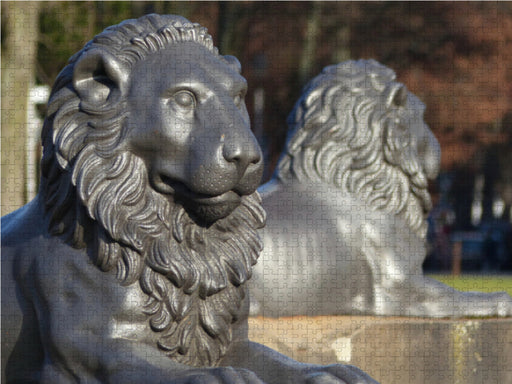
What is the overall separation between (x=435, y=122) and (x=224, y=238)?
14159 millimetres

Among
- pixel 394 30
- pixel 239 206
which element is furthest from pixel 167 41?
pixel 394 30

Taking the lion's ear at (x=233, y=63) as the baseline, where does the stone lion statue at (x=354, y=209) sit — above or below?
below

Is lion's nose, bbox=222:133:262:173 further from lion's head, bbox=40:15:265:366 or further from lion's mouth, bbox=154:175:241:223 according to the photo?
lion's mouth, bbox=154:175:241:223

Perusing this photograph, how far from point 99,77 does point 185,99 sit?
29 cm

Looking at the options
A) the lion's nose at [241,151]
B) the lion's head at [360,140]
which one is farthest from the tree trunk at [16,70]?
the lion's nose at [241,151]

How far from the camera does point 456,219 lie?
933 inches

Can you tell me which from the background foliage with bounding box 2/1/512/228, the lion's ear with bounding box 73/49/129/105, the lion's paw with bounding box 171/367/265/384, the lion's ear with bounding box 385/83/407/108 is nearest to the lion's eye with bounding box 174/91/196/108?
the lion's ear with bounding box 73/49/129/105

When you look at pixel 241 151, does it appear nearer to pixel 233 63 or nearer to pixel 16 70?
pixel 233 63

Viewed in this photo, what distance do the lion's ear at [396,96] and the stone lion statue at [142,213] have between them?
2.99 meters

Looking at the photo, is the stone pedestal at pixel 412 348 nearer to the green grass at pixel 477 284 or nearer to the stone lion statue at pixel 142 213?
the stone lion statue at pixel 142 213

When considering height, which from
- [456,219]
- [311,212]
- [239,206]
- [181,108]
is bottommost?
[456,219]

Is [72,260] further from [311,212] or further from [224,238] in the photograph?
[311,212]

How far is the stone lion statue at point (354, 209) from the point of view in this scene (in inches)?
220

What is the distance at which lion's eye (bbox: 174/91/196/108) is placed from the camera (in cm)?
305
